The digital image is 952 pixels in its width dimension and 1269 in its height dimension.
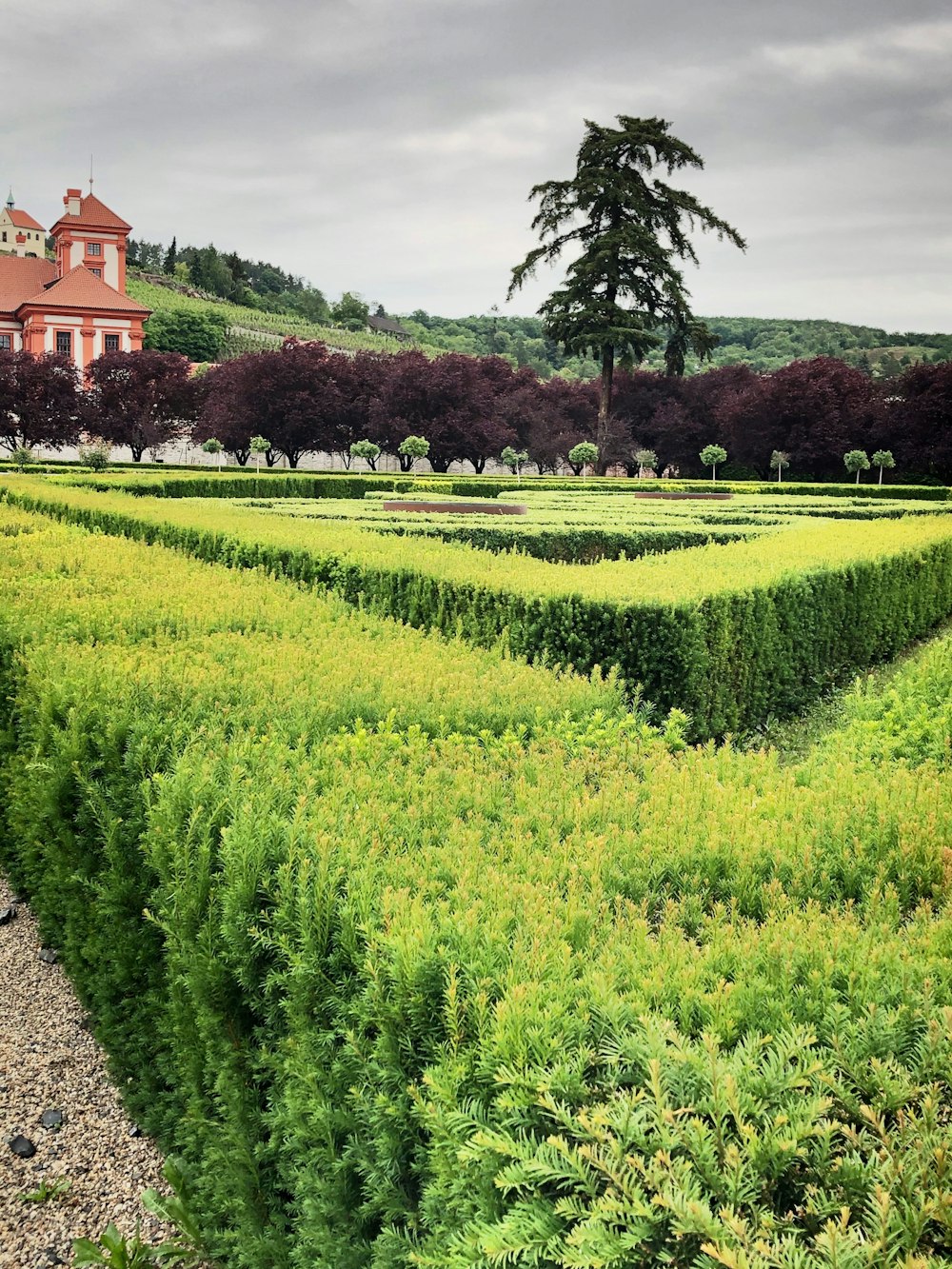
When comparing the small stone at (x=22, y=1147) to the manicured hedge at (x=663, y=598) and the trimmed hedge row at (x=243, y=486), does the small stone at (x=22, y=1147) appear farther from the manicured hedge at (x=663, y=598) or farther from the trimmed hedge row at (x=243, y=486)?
the trimmed hedge row at (x=243, y=486)

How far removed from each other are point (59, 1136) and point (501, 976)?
2320 mm

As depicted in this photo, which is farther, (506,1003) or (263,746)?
(263,746)

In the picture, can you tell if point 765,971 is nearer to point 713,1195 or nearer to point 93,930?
point 713,1195

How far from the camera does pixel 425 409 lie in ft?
140

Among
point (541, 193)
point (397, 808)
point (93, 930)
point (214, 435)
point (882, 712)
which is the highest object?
point (541, 193)

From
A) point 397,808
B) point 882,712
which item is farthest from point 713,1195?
point 882,712

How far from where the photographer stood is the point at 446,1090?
5.23 feet

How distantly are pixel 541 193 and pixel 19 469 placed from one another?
21.2m

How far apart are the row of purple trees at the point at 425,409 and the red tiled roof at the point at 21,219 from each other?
55481 mm

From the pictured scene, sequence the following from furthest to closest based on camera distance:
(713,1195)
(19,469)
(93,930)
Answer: (19,469) → (93,930) → (713,1195)

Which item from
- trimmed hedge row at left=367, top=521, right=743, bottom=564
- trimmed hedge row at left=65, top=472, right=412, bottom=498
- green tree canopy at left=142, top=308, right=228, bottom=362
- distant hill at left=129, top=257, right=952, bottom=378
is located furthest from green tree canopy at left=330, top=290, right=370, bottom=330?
trimmed hedge row at left=367, top=521, right=743, bottom=564

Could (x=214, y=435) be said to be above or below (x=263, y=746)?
above

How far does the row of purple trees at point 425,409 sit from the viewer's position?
126 ft

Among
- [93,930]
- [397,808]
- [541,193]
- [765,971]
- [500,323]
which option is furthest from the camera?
[500,323]
